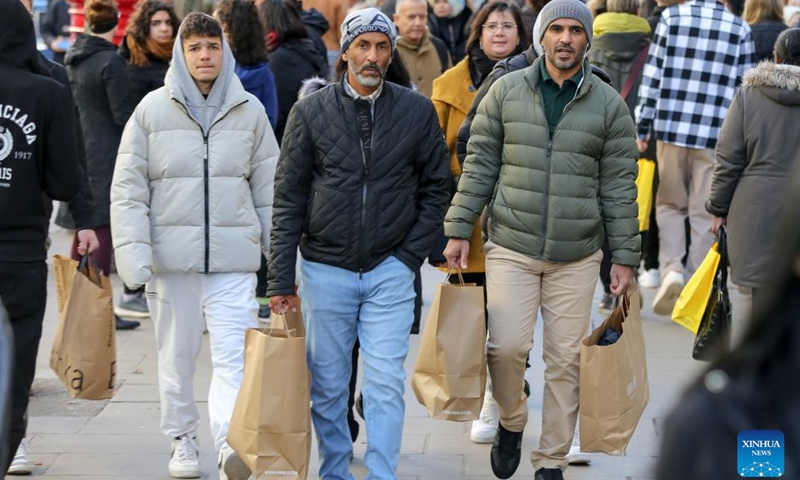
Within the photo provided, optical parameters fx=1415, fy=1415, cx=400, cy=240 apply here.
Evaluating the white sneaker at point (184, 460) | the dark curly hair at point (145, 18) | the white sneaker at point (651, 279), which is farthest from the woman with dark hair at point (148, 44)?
the white sneaker at point (651, 279)

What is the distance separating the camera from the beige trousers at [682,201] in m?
9.71

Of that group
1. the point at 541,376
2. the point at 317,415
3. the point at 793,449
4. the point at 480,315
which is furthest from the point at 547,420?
the point at 793,449

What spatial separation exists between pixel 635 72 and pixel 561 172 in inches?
182

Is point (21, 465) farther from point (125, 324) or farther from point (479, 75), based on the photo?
point (125, 324)

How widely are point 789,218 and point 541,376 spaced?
20.7ft

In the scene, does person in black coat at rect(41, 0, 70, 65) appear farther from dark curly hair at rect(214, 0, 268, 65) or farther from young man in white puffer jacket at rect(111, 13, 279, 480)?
young man in white puffer jacket at rect(111, 13, 279, 480)

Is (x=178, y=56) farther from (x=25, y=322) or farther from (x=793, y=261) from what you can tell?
(x=793, y=261)

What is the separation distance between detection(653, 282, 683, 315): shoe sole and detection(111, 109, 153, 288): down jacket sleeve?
422 centimetres

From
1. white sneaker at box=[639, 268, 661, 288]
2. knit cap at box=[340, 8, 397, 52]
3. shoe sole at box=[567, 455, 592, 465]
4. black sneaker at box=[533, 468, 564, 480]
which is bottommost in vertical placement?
white sneaker at box=[639, 268, 661, 288]

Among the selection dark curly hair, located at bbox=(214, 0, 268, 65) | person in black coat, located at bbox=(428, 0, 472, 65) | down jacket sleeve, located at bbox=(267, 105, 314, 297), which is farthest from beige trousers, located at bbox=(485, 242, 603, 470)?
person in black coat, located at bbox=(428, 0, 472, 65)

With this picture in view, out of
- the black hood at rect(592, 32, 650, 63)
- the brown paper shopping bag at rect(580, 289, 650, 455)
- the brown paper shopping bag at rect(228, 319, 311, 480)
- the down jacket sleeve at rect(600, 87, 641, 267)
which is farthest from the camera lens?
the black hood at rect(592, 32, 650, 63)

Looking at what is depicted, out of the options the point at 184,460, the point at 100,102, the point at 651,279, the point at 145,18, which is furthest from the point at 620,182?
the point at 651,279

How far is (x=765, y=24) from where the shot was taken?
415 inches

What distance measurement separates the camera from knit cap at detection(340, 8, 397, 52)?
562 centimetres
